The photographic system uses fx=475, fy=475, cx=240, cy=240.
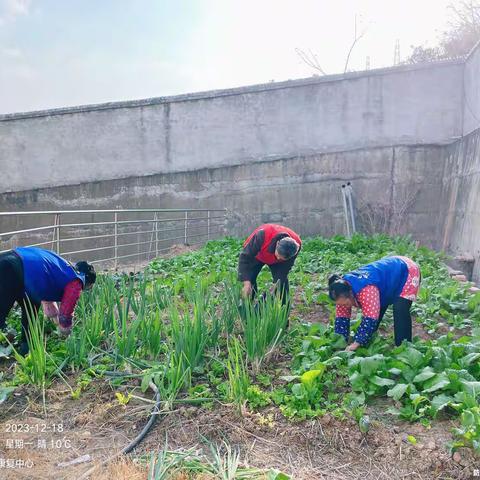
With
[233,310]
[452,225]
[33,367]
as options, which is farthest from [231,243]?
[33,367]

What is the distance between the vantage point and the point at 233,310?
340 centimetres

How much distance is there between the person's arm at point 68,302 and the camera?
11.7ft

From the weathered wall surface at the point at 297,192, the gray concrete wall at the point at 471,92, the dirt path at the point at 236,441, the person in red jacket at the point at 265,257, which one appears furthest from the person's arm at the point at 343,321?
the weathered wall surface at the point at 297,192

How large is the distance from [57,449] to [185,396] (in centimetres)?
74

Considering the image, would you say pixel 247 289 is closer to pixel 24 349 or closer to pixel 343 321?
pixel 343 321

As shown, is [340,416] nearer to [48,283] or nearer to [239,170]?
[48,283]

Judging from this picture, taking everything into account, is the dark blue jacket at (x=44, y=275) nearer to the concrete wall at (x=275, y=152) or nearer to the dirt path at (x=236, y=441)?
the dirt path at (x=236, y=441)

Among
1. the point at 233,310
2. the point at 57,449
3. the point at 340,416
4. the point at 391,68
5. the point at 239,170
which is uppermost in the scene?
the point at 391,68

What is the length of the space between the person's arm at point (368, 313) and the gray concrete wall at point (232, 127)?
22.4ft

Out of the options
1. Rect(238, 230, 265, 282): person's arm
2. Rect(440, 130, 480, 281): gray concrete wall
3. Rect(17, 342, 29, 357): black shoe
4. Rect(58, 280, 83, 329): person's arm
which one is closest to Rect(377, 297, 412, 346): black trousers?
Rect(238, 230, 265, 282): person's arm

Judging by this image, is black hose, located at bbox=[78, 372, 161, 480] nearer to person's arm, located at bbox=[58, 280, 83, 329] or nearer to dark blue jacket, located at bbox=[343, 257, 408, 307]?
person's arm, located at bbox=[58, 280, 83, 329]

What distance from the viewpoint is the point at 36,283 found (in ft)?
11.4

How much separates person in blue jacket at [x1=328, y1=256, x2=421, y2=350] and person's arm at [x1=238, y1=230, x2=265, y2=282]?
82cm

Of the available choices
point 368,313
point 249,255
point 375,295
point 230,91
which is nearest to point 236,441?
point 368,313
